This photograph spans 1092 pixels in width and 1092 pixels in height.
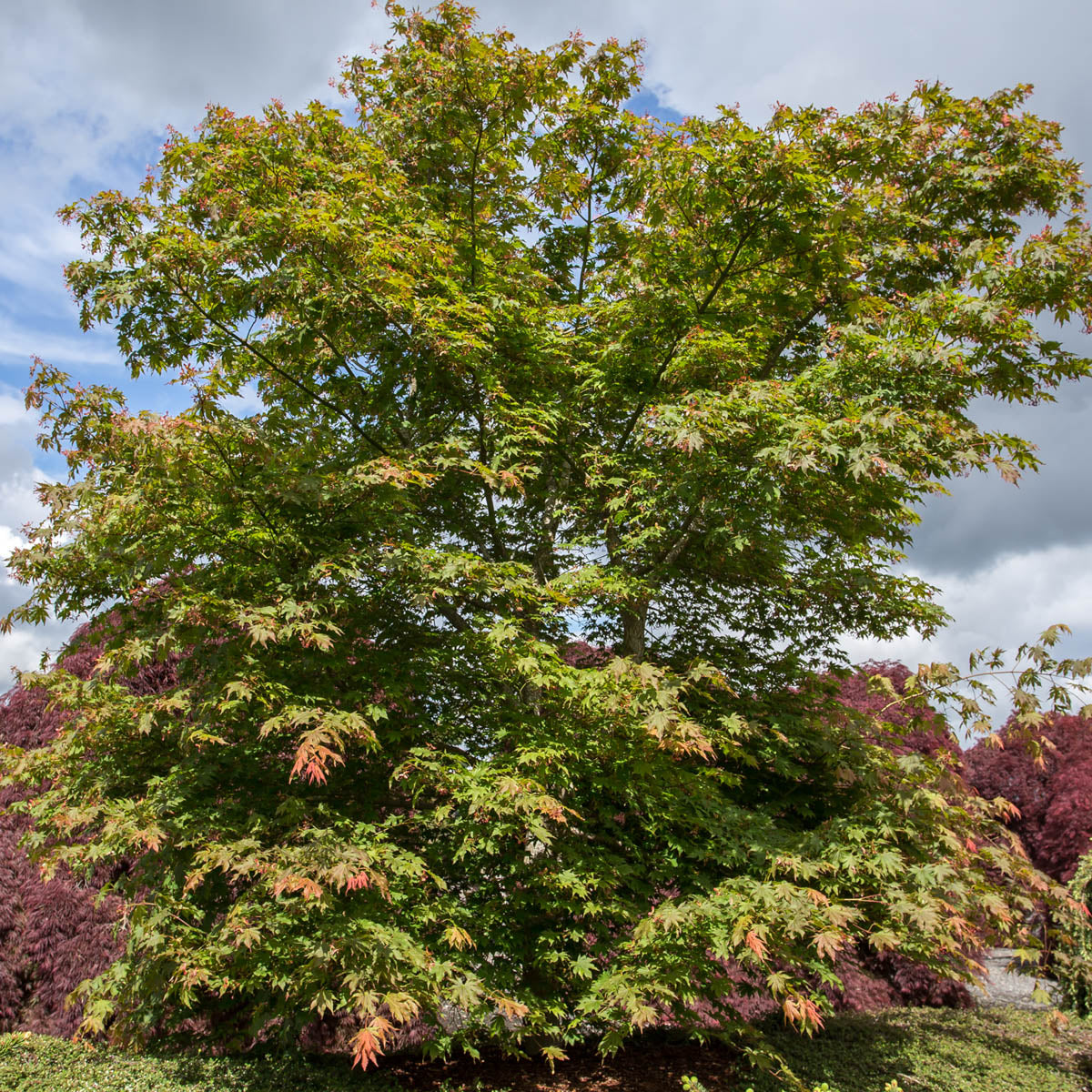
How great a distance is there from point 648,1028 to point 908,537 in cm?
657

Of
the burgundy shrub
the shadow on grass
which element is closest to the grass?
the shadow on grass

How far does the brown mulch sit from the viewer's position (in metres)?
6.87

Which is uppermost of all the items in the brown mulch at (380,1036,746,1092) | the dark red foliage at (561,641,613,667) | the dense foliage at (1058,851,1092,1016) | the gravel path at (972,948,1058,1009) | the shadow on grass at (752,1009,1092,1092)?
the dark red foliage at (561,641,613,667)

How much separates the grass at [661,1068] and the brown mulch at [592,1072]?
18 mm

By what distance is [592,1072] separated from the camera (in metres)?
7.34

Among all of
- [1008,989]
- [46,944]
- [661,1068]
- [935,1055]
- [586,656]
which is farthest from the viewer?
[1008,989]

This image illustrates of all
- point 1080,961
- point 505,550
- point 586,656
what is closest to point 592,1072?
point 586,656

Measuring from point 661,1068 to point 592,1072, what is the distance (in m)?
0.82

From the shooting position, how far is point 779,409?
644cm

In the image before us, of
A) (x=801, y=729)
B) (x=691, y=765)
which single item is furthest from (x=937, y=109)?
(x=691, y=765)

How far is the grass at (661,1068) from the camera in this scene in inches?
233

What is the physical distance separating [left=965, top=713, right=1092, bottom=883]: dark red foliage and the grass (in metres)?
7.50

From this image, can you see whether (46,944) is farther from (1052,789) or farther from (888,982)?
(1052,789)

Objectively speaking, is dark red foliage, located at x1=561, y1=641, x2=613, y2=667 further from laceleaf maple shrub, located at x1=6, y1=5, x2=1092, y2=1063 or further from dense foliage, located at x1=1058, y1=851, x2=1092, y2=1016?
dense foliage, located at x1=1058, y1=851, x2=1092, y2=1016
